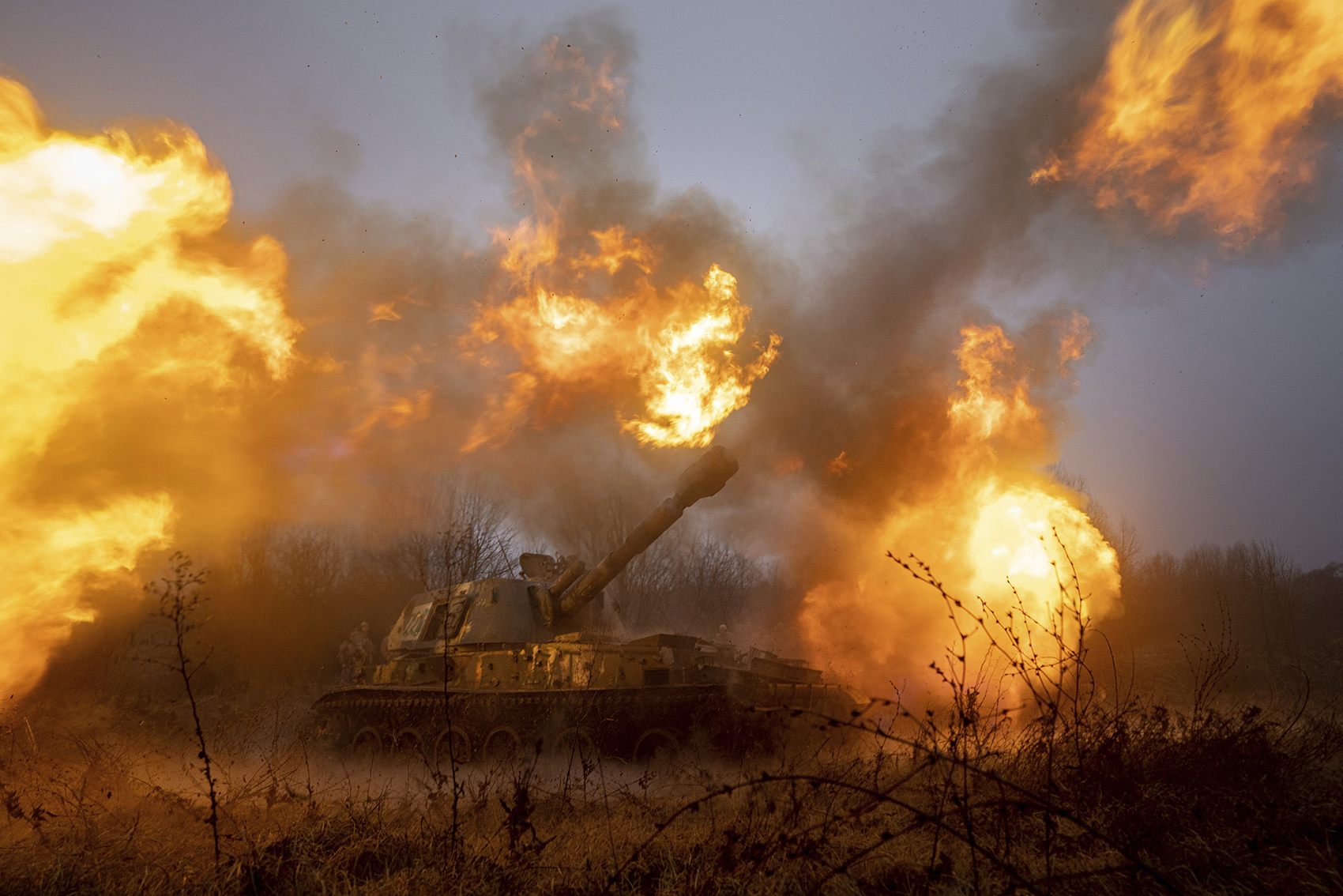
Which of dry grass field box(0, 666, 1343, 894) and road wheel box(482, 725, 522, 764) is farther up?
dry grass field box(0, 666, 1343, 894)

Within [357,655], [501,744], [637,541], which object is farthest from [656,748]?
[357,655]

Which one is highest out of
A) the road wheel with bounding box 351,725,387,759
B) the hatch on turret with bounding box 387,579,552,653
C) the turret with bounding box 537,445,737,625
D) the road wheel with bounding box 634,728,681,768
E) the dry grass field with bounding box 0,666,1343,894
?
the turret with bounding box 537,445,737,625

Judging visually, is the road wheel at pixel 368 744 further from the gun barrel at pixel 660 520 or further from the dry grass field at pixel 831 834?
the dry grass field at pixel 831 834

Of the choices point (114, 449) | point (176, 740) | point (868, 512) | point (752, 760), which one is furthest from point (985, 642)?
point (176, 740)

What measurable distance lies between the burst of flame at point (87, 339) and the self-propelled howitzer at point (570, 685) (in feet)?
15.9

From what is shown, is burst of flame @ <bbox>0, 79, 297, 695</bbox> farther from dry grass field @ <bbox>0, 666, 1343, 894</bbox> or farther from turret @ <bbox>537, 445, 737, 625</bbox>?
turret @ <bbox>537, 445, 737, 625</bbox>

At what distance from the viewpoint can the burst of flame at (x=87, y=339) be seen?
9.65m

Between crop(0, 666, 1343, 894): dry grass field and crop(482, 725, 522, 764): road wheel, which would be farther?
crop(482, 725, 522, 764): road wheel

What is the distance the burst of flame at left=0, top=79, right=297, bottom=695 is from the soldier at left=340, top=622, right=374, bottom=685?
192 inches

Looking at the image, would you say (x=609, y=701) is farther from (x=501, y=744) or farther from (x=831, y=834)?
(x=831, y=834)

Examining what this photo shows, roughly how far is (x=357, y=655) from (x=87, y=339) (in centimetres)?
1518

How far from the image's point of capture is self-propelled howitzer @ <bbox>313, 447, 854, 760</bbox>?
11211mm

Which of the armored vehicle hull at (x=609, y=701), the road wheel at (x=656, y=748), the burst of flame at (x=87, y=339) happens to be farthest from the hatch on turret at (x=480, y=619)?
the burst of flame at (x=87, y=339)

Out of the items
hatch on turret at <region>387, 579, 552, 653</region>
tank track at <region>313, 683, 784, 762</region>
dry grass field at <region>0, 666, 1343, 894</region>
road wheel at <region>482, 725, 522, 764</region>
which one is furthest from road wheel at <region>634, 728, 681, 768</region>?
hatch on turret at <region>387, 579, 552, 653</region>
